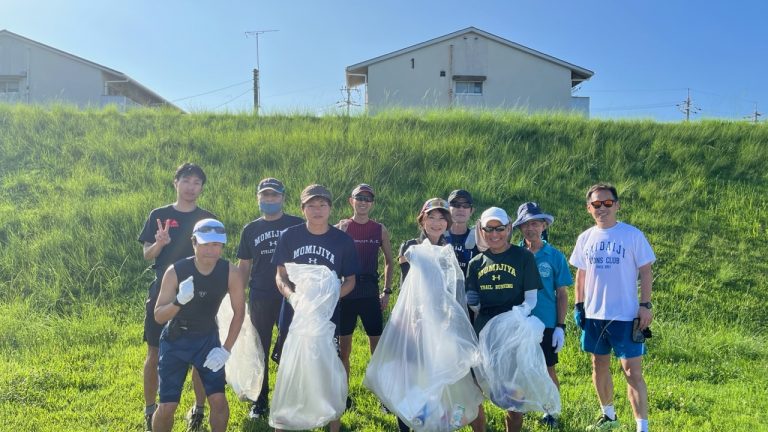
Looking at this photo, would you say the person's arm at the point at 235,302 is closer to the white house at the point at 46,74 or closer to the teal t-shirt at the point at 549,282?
the teal t-shirt at the point at 549,282

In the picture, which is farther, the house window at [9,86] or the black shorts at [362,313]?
the house window at [9,86]

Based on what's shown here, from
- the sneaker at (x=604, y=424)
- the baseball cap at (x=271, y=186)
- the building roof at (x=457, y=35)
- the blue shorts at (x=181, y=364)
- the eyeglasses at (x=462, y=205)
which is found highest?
the building roof at (x=457, y=35)

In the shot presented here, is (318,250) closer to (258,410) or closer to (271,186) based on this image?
(271,186)

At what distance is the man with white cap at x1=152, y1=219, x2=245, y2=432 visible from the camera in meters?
2.99

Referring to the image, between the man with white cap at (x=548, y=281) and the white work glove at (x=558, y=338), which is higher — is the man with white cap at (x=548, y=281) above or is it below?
above

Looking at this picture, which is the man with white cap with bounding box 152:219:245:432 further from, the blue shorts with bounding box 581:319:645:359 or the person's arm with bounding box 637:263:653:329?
the person's arm with bounding box 637:263:653:329

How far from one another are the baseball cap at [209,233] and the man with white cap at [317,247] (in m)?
0.46

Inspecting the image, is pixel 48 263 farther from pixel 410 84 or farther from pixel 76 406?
pixel 410 84

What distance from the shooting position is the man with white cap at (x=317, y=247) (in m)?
3.34

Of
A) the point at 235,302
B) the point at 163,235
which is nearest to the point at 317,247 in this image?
the point at 235,302

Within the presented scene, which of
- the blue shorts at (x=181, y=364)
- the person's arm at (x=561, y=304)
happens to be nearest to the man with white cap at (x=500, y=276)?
the person's arm at (x=561, y=304)

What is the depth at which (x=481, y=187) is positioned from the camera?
9609 mm

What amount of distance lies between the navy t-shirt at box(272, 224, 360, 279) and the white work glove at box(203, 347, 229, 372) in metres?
0.68

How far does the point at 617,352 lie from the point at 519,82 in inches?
833
